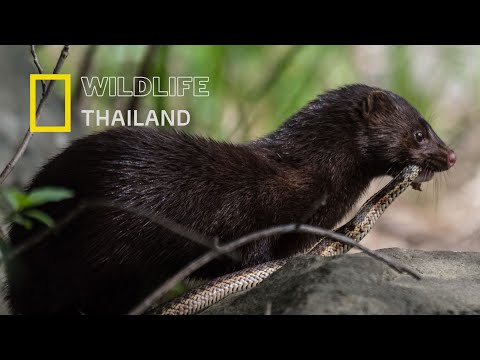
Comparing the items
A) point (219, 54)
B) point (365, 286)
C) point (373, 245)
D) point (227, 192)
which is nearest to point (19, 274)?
point (227, 192)

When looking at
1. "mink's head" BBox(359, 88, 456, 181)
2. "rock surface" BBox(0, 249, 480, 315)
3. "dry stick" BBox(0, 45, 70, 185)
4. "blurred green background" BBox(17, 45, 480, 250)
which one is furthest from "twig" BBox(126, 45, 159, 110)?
"rock surface" BBox(0, 249, 480, 315)

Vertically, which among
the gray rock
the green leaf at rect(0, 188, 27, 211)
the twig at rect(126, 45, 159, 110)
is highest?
the twig at rect(126, 45, 159, 110)

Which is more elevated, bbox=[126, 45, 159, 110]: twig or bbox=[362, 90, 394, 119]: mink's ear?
bbox=[126, 45, 159, 110]: twig

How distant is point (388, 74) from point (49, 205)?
392 centimetres

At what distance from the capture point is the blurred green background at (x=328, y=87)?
18.5 ft

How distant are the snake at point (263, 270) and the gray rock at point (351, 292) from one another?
0.18 meters

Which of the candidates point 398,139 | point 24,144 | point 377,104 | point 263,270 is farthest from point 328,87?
point 24,144

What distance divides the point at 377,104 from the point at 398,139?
0.24m

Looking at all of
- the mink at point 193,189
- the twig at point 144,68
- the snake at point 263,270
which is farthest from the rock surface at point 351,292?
the twig at point 144,68

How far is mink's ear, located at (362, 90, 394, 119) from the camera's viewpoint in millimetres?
4402

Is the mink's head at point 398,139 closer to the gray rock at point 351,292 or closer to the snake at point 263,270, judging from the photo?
the snake at point 263,270

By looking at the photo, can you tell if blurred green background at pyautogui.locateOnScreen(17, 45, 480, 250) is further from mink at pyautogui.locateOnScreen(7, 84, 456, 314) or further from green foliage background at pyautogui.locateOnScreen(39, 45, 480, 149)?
mink at pyautogui.locateOnScreen(7, 84, 456, 314)

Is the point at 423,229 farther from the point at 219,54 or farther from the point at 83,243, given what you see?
the point at 83,243

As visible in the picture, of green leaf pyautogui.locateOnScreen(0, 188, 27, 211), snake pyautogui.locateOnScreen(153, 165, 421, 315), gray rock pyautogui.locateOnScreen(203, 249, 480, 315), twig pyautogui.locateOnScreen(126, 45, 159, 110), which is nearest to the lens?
green leaf pyautogui.locateOnScreen(0, 188, 27, 211)
